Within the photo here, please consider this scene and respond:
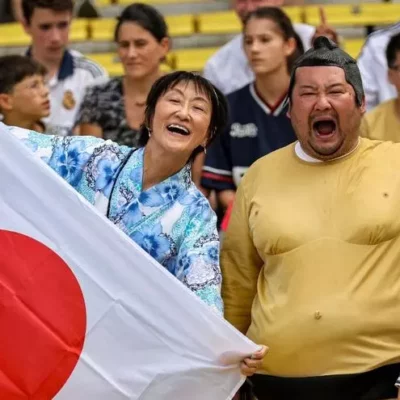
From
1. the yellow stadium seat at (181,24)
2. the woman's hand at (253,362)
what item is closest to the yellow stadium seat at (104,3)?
the yellow stadium seat at (181,24)

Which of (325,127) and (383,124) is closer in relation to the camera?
(325,127)

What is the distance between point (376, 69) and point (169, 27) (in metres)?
2.81

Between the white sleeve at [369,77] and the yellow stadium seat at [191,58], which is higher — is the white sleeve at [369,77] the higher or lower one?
the lower one

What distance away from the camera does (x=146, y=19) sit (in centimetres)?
462

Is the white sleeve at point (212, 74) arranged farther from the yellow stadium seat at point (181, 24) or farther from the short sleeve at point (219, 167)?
the yellow stadium seat at point (181, 24)

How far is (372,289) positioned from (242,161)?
144 centimetres

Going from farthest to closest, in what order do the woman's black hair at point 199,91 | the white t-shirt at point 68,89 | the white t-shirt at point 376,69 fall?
the white t-shirt at point 68,89
the white t-shirt at point 376,69
the woman's black hair at point 199,91

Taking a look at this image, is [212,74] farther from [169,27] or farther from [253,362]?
[169,27]

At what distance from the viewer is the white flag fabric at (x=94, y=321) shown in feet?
9.59

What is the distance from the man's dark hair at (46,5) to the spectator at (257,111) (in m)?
0.92

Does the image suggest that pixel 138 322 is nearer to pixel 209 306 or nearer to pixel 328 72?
pixel 209 306

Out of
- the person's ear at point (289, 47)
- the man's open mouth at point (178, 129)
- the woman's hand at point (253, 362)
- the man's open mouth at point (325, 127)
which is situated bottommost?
the woman's hand at point (253, 362)

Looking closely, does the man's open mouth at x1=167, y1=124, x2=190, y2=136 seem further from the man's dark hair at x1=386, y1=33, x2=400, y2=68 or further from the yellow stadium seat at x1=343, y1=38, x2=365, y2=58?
the yellow stadium seat at x1=343, y1=38, x2=365, y2=58

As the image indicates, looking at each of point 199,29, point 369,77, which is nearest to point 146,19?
point 369,77
